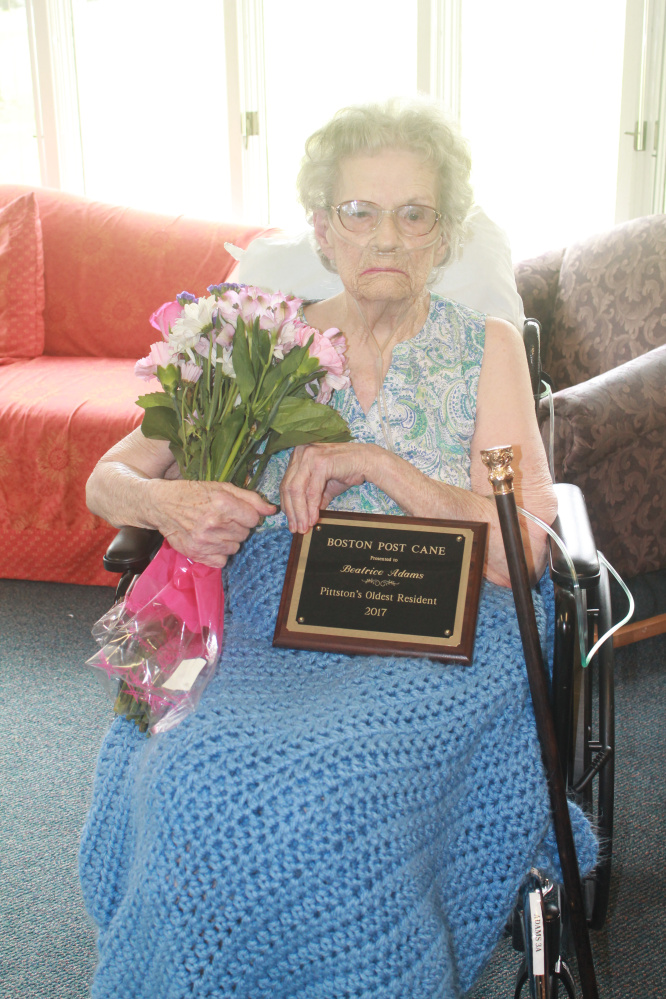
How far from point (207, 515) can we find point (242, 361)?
218 mm

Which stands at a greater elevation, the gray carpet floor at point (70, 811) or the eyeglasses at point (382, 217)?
the eyeglasses at point (382, 217)

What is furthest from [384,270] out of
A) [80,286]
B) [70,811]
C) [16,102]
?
[16,102]

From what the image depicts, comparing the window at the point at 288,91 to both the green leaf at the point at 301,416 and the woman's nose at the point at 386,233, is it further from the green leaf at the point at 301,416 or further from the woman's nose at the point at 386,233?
the green leaf at the point at 301,416

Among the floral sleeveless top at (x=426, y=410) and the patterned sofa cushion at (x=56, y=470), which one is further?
the patterned sofa cushion at (x=56, y=470)

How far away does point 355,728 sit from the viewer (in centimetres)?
97

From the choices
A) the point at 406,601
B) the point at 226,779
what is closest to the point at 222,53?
the point at 406,601

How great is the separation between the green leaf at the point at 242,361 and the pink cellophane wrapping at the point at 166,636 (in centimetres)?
28

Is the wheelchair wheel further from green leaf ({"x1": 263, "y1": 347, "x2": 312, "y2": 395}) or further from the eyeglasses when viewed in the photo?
the eyeglasses

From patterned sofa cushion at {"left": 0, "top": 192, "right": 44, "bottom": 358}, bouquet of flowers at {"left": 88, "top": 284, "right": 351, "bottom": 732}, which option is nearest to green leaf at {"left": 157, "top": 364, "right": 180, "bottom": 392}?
bouquet of flowers at {"left": 88, "top": 284, "right": 351, "bottom": 732}

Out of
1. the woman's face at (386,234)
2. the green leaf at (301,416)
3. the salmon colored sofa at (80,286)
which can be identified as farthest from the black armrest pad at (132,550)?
the salmon colored sofa at (80,286)

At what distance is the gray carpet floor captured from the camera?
1341 millimetres

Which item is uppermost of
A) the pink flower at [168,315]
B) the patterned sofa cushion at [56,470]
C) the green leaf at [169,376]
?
the pink flower at [168,315]

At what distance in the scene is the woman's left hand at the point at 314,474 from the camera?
46.5 inches

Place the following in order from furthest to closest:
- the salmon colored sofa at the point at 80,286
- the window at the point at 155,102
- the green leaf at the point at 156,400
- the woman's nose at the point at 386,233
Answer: the window at the point at 155,102, the salmon colored sofa at the point at 80,286, the woman's nose at the point at 386,233, the green leaf at the point at 156,400
